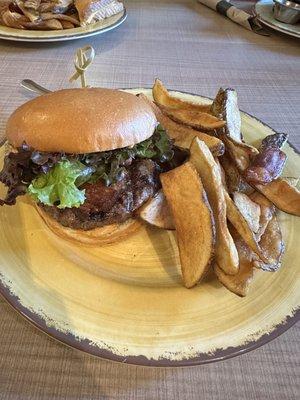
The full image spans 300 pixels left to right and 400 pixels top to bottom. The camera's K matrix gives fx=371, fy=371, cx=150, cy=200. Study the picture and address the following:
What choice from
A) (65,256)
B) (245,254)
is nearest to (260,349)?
(245,254)

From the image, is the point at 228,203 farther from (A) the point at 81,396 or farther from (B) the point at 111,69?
(B) the point at 111,69

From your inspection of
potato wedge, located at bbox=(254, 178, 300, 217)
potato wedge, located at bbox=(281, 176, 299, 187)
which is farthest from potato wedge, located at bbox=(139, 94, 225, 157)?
potato wedge, located at bbox=(281, 176, 299, 187)

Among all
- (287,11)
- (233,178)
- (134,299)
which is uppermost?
(287,11)

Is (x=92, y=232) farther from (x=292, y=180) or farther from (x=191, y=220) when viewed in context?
(x=292, y=180)

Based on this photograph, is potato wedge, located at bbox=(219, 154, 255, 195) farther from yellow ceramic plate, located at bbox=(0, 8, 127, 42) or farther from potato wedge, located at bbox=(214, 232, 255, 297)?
yellow ceramic plate, located at bbox=(0, 8, 127, 42)

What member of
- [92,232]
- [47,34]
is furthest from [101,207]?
[47,34]

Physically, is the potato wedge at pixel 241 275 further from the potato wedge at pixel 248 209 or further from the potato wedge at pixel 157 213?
the potato wedge at pixel 157 213
